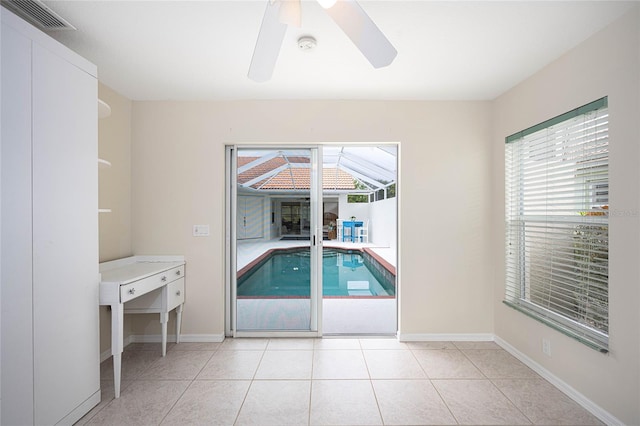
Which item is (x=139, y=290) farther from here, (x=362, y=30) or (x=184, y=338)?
(x=362, y=30)

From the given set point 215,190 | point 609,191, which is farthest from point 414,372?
point 215,190

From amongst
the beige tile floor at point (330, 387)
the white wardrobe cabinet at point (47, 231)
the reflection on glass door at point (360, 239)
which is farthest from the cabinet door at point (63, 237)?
the reflection on glass door at point (360, 239)

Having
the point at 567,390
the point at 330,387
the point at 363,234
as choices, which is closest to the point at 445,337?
the point at 567,390

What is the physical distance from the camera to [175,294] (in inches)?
113

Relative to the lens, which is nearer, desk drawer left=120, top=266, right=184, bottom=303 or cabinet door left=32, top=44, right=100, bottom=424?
cabinet door left=32, top=44, right=100, bottom=424

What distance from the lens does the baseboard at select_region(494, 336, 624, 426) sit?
1.87m

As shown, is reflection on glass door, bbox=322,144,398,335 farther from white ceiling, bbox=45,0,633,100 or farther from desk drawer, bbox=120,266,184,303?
desk drawer, bbox=120,266,184,303

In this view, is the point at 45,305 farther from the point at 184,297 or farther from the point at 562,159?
the point at 562,159

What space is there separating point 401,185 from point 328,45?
1.53 meters

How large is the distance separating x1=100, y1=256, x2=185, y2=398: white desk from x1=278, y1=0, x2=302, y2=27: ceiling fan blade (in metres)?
1.96

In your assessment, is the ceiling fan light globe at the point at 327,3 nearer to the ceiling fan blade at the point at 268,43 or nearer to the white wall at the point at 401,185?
the ceiling fan blade at the point at 268,43

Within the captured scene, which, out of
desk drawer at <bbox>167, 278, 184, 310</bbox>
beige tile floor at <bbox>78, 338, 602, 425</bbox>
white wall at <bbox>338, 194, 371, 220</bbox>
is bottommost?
beige tile floor at <bbox>78, 338, 602, 425</bbox>

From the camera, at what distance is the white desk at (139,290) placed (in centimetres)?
211

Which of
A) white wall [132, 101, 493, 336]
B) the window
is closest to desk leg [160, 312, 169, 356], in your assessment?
white wall [132, 101, 493, 336]
